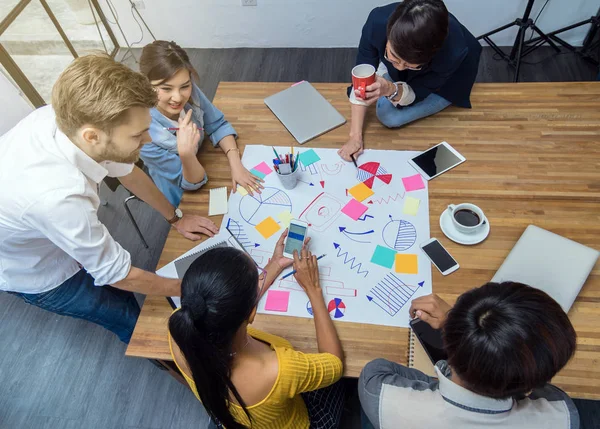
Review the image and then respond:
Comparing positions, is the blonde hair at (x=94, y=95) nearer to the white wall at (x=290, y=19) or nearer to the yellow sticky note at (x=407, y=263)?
the yellow sticky note at (x=407, y=263)

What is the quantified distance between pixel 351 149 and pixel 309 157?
18cm

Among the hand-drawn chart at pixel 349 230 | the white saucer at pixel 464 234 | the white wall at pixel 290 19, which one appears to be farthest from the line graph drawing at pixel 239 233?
the white wall at pixel 290 19

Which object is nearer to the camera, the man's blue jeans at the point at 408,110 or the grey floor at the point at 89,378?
the man's blue jeans at the point at 408,110

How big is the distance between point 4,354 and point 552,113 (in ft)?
10.1

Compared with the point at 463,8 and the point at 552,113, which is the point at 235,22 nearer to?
the point at 463,8

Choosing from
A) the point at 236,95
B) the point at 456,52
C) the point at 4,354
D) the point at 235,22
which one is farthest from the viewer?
the point at 235,22

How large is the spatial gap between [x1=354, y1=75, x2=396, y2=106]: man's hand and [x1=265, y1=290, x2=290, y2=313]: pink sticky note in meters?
0.87

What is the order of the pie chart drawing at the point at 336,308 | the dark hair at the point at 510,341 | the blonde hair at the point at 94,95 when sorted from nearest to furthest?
the dark hair at the point at 510,341
the blonde hair at the point at 94,95
the pie chart drawing at the point at 336,308

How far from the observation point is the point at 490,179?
1.60 m

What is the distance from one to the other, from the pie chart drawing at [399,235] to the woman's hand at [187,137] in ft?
2.76

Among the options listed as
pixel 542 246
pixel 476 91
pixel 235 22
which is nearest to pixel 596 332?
pixel 542 246

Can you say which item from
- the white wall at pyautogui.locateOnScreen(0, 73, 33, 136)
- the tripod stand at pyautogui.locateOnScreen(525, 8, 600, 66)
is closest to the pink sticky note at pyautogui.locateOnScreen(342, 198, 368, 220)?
the tripod stand at pyautogui.locateOnScreen(525, 8, 600, 66)

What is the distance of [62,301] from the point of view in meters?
1.58

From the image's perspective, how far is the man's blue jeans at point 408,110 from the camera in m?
1.80
